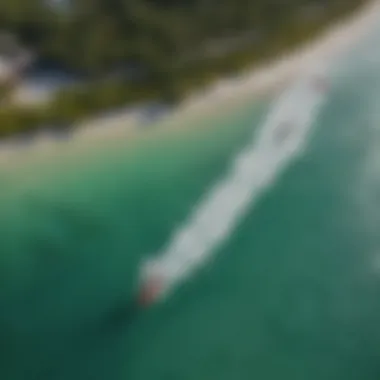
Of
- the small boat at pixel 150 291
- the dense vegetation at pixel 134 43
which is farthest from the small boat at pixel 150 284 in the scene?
the dense vegetation at pixel 134 43

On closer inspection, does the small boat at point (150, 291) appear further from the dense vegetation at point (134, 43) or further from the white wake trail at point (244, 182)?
the dense vegetation at point (134, 43)

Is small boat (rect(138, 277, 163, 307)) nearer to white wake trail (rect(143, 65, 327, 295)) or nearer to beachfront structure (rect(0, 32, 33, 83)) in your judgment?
white wake trail (rect(143, 65, 327, 295))

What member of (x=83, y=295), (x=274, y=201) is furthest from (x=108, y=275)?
(x=274, y=201)

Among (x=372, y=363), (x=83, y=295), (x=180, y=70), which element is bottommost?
(x=372, y=363)

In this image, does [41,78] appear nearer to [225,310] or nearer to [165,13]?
[165,13]

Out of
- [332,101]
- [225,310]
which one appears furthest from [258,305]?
[332,101]

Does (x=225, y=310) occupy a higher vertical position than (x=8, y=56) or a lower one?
lower

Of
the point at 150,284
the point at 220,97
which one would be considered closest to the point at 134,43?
the point at 220,97

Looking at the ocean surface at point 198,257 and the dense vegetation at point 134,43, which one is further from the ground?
the dense vegetation at point 134,43
